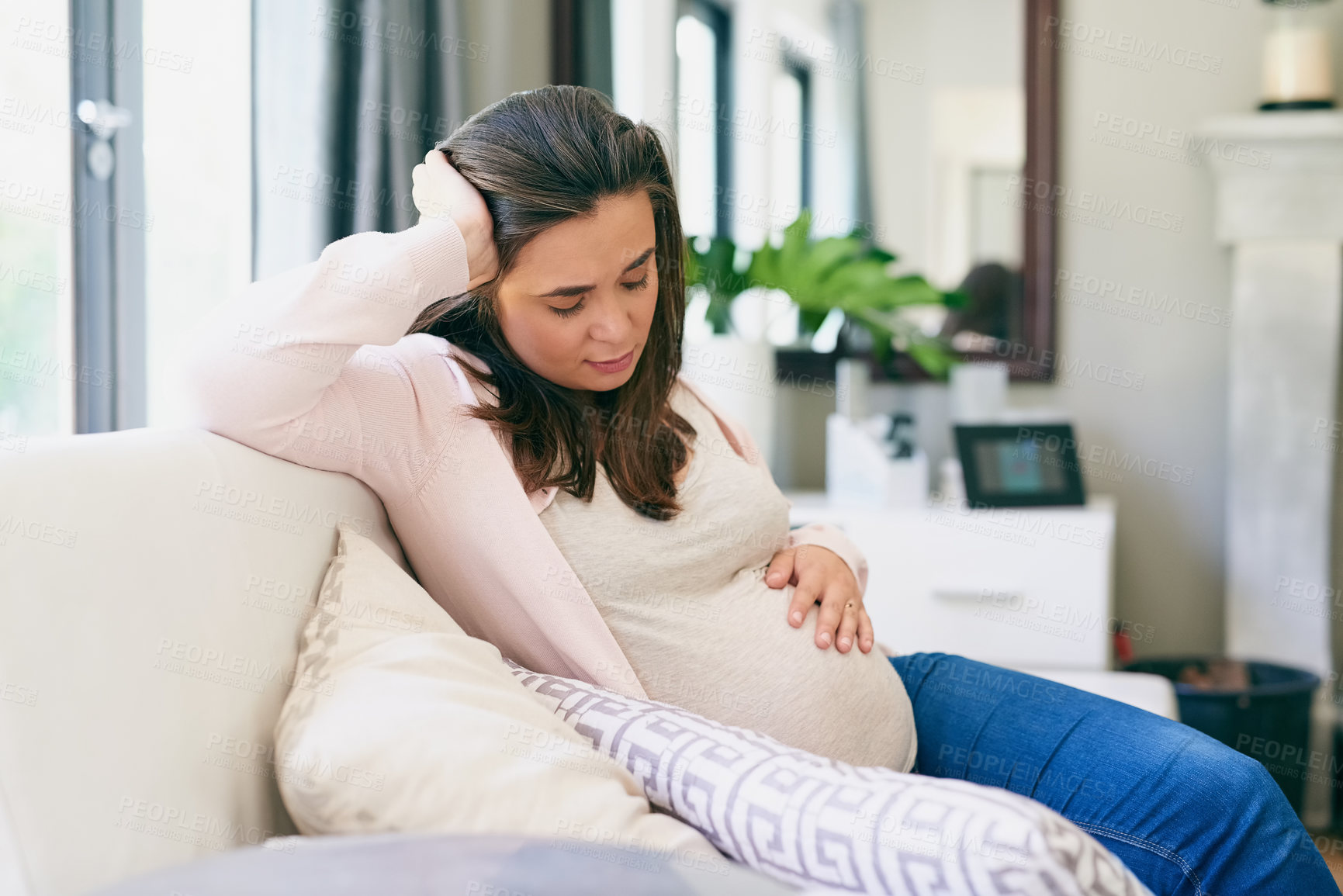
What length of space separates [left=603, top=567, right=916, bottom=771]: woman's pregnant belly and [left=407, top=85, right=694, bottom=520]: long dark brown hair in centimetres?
12

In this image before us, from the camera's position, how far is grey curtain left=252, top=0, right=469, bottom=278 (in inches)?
68.8

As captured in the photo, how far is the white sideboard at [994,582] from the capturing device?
214cm

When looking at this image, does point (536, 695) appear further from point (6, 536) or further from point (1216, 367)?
point (1216, 367)

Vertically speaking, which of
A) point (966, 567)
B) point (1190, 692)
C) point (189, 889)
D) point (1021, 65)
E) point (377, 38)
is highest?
point (1021, 65)

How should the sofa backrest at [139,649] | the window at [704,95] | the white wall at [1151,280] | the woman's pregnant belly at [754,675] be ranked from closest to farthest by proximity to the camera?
the sofa backrest at [139,649], the woman's pregnant belly at [754,675], the white wall at [1151,280], the window at [704,95]

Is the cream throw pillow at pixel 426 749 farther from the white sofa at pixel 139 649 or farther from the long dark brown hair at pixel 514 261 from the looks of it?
the long dark brown hair at pixel 514 261

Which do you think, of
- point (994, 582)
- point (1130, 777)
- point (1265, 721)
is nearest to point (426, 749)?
point (1130, 777)

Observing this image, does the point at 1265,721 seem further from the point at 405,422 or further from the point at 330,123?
the point at 330,123

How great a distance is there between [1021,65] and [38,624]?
2435 millimetres

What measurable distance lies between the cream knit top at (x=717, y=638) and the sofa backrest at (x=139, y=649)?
0.29 m

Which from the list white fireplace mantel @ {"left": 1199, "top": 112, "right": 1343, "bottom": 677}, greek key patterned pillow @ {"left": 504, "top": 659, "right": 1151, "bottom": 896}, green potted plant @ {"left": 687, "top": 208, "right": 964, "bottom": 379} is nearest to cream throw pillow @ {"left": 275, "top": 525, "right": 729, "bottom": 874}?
greek key patterned pillow @ {"left": 504, "top": 659, "right": 1151, "bottom": 896}

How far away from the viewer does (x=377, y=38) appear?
72.7 inches

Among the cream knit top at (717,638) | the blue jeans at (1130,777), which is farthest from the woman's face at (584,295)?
the blue jeans at (1130,777)

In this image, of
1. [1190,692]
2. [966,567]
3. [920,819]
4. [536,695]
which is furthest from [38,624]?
[1190,692]
